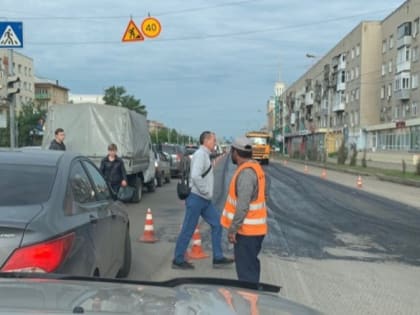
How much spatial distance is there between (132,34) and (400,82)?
54.7 meters

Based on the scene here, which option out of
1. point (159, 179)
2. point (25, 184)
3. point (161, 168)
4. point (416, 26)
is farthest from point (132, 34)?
point (416, 26)

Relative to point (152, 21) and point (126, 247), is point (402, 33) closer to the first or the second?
point (152, 21)

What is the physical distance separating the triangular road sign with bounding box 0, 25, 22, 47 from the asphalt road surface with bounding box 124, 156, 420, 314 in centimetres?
461

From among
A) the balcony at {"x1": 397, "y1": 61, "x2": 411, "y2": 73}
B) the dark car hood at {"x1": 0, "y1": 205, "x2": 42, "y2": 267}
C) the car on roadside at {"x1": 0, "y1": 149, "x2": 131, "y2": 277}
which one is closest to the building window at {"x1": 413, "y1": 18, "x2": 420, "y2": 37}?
the balcony at {"x1": 397, "y1": 61, "x2": 411, "y2": 73}

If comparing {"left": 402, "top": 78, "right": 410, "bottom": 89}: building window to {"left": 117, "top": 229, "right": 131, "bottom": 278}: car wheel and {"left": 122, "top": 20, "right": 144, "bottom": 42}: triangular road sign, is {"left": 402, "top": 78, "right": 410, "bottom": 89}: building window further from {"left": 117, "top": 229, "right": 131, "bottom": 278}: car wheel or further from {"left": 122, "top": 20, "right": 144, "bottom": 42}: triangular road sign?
{"left": 117, "top": 229, "right": 131, "bottom": 278}: car wheel

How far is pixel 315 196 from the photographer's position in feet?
70.0

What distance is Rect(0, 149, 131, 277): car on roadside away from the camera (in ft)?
13.9

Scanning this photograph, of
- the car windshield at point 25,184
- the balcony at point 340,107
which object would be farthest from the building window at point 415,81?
the car windshield at point 25,184

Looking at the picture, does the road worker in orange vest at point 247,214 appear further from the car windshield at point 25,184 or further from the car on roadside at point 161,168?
the car on roadside at point 161,168

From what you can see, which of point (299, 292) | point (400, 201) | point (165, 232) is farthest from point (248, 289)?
point (400, 201)

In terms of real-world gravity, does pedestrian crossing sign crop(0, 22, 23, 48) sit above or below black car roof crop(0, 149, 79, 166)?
above

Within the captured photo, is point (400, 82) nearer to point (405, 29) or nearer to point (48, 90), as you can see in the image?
point (405, 29)

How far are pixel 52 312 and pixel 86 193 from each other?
3.55 m

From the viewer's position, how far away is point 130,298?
8.75ft
